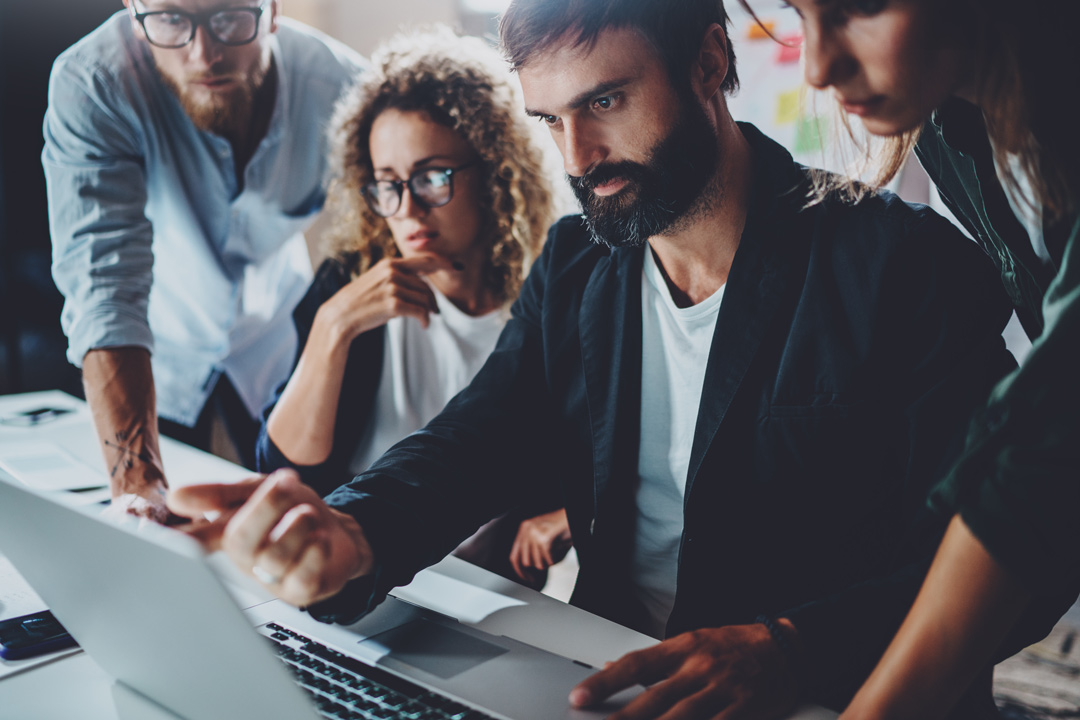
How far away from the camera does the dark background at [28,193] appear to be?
7.23 feet

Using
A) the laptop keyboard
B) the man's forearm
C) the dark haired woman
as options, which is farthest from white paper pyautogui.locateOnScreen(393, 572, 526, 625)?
the man's forearm

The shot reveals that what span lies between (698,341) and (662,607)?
340 millimetres

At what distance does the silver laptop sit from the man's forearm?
1.65ft

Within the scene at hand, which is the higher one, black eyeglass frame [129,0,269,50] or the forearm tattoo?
black eyeglass frame [129,0,269,50]

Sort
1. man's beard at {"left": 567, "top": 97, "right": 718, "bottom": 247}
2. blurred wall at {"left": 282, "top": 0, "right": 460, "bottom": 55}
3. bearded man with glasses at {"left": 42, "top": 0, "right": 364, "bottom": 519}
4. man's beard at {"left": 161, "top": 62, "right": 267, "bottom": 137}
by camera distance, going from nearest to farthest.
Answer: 1. man's beard at {"left": 567, "top": 97, "right": 718, "bottom": 247}
2. bearded man with glasses at {"left": 42, "top": 0, "right": 364, "bottom": 519}
3. man's beard at {"left": 161, "top": 62, "right": 267, "bottom": 137}
4. blurred wall at {"left": 282, "top": 0, "right": 460, "bottom": 55}

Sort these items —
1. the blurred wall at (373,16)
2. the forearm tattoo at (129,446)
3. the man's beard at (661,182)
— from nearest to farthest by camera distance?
the man's beard at (661,182)
the forearm tattoo at (129,446)
the blurred wall at (373,16)

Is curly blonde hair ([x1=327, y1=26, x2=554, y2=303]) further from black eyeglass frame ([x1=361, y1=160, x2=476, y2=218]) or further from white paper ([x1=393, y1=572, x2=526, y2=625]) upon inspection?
white paper ([x1=393, y1=572, x2=526, y2=625])

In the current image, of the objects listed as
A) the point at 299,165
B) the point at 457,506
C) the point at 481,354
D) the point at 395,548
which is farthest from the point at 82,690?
the point at 299,165

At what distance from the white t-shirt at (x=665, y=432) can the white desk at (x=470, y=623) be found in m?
0.19

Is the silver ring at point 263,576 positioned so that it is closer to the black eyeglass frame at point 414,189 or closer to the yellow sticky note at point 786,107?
the black eyeglass frame at point 414,189

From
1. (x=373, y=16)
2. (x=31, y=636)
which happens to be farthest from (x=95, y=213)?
(x=373, y=16)

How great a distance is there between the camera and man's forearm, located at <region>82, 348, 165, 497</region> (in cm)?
125

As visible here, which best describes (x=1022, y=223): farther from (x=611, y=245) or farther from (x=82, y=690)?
(x=82, y=690)

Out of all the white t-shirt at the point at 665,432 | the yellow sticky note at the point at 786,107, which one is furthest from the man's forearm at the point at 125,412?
the yellow sticky note at the point at 786,107
